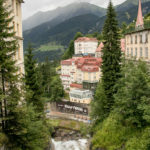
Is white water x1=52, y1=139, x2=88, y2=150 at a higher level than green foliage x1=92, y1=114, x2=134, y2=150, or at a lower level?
lower

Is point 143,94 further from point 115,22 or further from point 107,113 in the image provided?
point 115,22

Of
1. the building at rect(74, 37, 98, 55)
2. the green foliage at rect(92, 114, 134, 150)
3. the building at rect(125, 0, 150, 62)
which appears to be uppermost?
the building at rect(74, 37, 98, 55)

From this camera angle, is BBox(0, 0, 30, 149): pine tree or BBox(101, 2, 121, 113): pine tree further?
BBox(101, 2, 121, 113): pine tree

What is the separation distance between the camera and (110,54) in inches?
1149

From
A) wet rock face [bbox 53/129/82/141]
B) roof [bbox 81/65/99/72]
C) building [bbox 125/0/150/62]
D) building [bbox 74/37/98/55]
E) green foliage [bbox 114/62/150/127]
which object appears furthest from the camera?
building [bbox 74/37/98/55]

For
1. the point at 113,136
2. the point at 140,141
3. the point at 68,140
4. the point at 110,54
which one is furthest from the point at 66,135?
the point at 140,141

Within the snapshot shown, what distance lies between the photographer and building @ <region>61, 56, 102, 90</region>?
7469cm

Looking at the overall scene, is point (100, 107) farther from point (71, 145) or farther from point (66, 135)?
point (66, 135)

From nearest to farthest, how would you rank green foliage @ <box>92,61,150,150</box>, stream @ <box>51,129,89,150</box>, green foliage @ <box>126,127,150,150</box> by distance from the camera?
green foliage @ <box>126,127,150,150</box> → green foliage @ <box>92,61,150,150</box> → stream @ <box>51,129,89,150</box>

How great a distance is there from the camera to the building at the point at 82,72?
74.7 meters

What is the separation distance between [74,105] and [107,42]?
29.7 m

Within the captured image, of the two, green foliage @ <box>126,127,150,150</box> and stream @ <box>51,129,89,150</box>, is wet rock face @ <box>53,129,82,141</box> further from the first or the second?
green foliage @ <box>126,127,150,150</box>

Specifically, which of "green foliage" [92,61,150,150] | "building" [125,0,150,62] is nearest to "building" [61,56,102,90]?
"building" [125,0,150,62]

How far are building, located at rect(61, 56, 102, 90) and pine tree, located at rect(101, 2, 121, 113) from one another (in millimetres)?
43696
